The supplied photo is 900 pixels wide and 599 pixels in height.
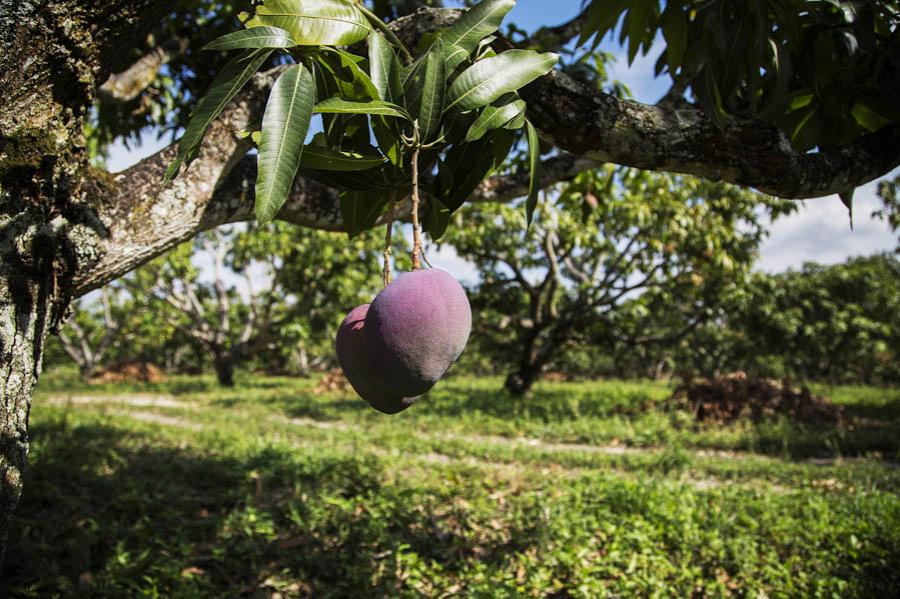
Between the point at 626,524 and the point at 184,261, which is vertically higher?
the point at 184,261

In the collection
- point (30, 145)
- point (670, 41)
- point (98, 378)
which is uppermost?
point (670, 41)

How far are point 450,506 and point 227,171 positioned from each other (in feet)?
8.10

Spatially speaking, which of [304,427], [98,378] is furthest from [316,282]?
[98,378]

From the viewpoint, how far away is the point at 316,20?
0.81m

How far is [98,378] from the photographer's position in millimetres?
16562

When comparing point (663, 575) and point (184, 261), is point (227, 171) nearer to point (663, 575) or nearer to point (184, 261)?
point (663, 575)

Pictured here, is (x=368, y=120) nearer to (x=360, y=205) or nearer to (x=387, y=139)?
(x=387, y=139)

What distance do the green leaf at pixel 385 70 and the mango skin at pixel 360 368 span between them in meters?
0.31

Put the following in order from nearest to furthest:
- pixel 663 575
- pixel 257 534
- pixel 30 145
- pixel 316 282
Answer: pixel 30 145 → pixel 663 575 → pixel 257 534 → pixel 316 282

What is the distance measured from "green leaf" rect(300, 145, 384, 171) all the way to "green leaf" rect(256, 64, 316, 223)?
0.25 ft

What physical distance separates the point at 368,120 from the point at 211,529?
283cm

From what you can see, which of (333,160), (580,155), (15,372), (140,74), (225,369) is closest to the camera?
(333,160)

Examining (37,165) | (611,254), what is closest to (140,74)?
(37,165)

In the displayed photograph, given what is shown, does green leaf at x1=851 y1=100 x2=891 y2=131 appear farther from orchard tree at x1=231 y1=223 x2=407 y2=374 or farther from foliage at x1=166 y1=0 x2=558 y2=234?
orchard tree at x1=231 y1=223 x2=407 y2=374
